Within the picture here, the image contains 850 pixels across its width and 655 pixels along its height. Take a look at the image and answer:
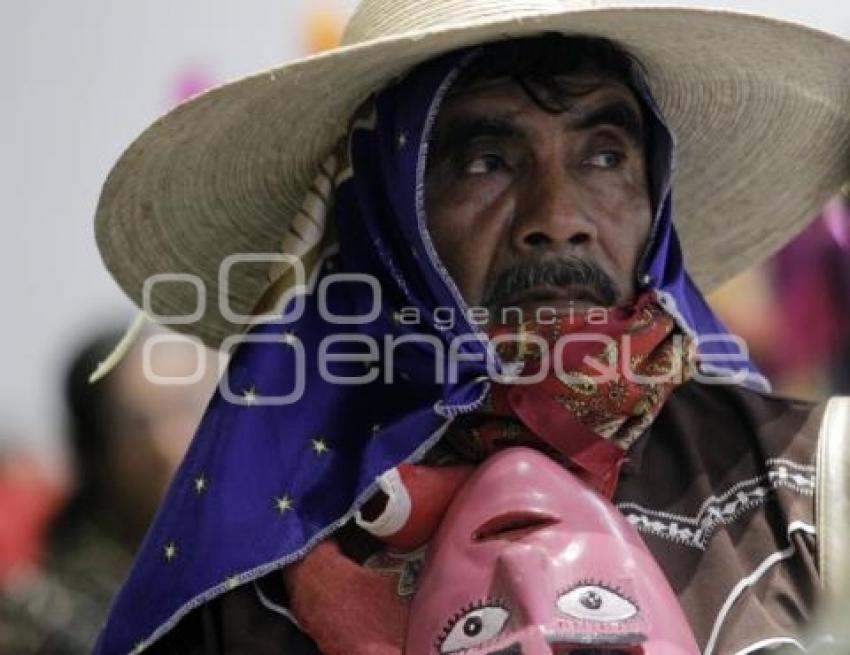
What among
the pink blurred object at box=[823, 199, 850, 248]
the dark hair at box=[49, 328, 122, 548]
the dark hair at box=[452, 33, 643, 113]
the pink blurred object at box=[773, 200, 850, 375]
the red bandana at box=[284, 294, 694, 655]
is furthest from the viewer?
the pink blurred object at box=[773, 200, 850, 375]

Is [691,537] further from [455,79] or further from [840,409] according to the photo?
[455,79]

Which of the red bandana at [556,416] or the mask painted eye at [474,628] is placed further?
the red bandana at [556,416]

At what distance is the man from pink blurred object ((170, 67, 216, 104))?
172 cm

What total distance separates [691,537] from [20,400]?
2425mm

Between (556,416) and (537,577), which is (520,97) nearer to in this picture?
(556,416)

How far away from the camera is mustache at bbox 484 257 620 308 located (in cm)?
295

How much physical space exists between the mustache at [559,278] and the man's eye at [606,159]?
0.15 m

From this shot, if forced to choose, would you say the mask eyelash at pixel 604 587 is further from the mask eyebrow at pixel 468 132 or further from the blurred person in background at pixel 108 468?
the blurred person in background at pixel 108 468

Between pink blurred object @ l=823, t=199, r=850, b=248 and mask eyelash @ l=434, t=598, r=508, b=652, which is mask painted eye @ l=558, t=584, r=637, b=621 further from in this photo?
pink blurred object @ l=823, t=199, r=850, b=248

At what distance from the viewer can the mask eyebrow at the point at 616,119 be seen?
9.93 feet

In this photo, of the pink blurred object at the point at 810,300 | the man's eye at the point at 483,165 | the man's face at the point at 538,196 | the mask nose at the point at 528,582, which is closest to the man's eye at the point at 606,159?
the man's face at the point at 538,196

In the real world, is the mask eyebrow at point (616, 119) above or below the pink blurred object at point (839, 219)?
above

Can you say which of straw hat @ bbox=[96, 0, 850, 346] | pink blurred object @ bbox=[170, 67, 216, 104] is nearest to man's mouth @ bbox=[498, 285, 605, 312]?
straw hat @ bbox=[96, 0, 850, 346]

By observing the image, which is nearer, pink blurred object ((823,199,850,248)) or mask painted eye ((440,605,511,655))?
mask painted eye ((440,605,511,655))
